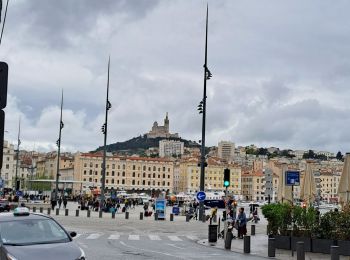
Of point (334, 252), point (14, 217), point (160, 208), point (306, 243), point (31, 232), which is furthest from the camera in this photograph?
point (160, 208)

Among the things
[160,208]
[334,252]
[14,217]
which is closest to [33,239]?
[14,217]

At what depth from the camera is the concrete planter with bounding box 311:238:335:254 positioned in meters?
21.1

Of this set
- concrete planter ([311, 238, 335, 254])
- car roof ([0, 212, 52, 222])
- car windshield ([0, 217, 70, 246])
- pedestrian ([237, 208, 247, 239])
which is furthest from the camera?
pedestrian ([237, 208, 247, 239])

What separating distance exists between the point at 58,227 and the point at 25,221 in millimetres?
605

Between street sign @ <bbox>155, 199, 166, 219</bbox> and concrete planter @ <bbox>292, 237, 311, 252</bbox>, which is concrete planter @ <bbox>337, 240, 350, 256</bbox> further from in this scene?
street sign @ <bbox>155, 199, 166, 219</bbox>

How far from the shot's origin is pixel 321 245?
21.4 metres

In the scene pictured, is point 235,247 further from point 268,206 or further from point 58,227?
point 58,227

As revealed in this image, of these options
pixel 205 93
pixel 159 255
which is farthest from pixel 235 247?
pixel 205 93

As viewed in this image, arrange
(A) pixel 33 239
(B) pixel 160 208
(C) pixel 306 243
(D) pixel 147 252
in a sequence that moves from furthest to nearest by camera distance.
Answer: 1. (B) pixel 160 208
2. (C) pixel 306 243
3. (D) pixel 147 252
4. (A) pixel 33 239

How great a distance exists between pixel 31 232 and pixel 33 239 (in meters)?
0.26

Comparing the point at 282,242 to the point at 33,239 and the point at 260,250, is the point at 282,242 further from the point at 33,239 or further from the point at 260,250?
the point at 33,239

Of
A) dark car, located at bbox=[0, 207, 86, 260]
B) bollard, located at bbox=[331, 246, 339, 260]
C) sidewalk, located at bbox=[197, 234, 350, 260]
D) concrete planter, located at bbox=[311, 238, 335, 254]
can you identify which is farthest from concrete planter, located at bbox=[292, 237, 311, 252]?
dark car, located at bbox=[0, 207, 86, 260]

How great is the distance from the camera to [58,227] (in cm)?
1095

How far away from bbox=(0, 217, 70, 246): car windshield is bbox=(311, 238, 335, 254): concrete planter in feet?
42.2
